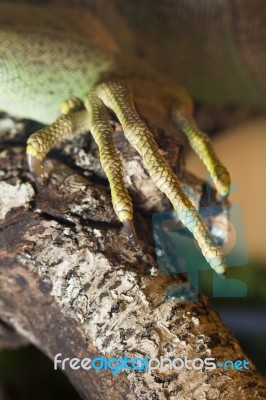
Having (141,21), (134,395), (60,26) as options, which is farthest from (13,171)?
(141,21)

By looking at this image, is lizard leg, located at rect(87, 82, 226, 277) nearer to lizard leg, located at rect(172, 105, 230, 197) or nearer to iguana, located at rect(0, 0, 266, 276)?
iguana, located at rect(0, 0, 266, 276)

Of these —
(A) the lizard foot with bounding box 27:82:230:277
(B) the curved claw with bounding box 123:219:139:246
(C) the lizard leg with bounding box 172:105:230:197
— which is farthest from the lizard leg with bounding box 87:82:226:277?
(C) the lizard leg with bounding box 172:105:230:197

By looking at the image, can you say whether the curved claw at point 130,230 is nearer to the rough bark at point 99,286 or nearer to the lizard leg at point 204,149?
the rough bark at point 99,286

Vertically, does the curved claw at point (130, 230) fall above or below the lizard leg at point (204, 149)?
below

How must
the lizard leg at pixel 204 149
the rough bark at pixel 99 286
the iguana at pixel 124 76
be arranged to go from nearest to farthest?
the rough bark at pixel 99 286
the iguana at pixel 124 76
the lizard leg at pixel 204 149

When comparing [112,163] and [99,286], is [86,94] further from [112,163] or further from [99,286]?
[99,286]

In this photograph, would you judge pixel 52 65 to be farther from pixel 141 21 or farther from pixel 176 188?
pixel 141 21

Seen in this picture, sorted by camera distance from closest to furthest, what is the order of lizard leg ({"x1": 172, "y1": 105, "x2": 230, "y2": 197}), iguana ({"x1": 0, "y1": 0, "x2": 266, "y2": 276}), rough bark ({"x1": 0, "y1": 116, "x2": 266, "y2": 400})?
1. rough bark ({"x1": 0, "y1": 116, "x2": 266, "y2": 400})
2. iguana ({"x1": 0, "y1": 0, "x2": 266, "y2": 276})
3. lizard leg ({"x1": 172, "y1": 105, "x2": 230, "y2": 197})

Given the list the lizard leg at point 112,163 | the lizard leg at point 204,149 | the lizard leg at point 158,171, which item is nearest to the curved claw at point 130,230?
the lizard leg at point 112,163
